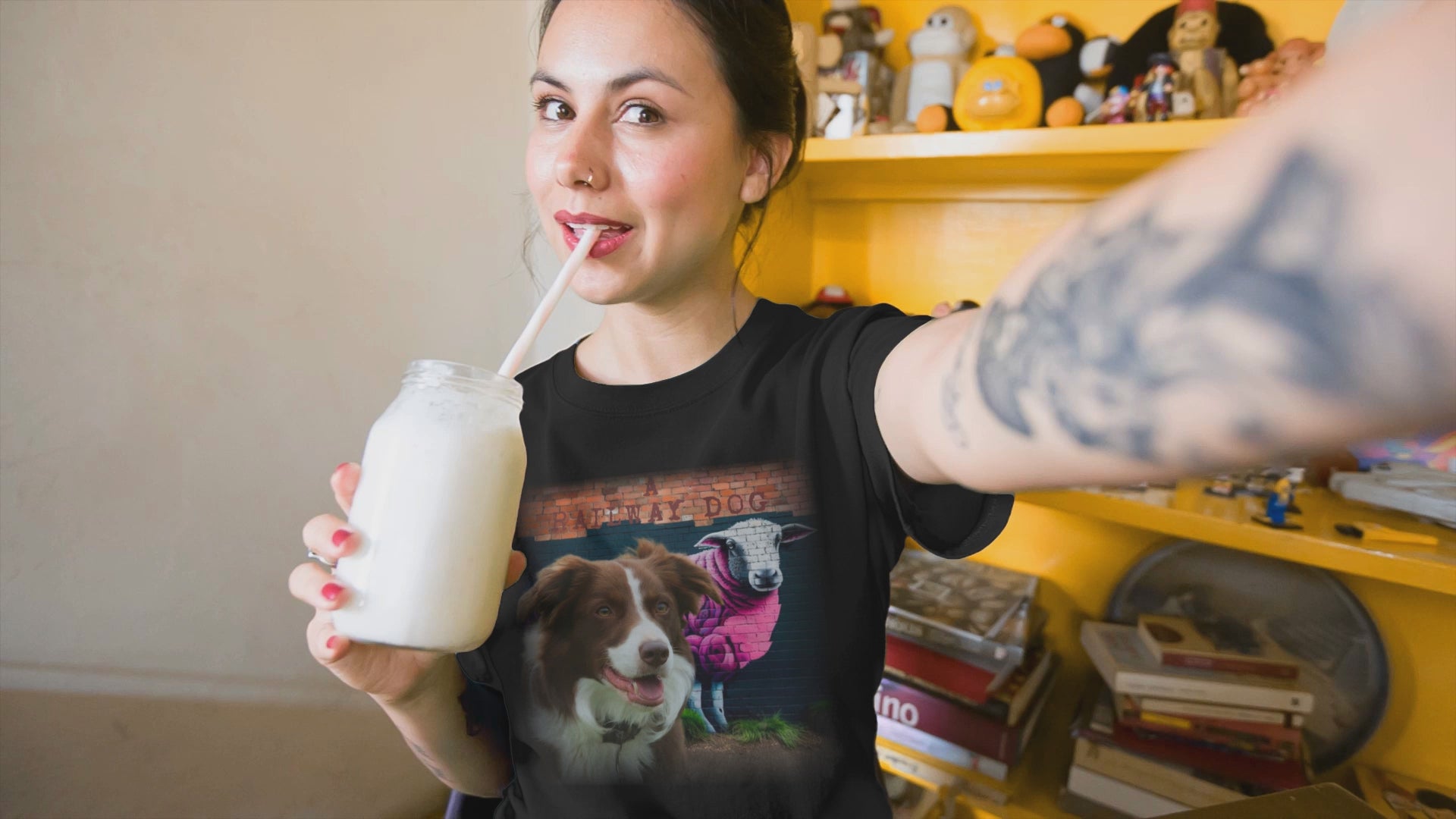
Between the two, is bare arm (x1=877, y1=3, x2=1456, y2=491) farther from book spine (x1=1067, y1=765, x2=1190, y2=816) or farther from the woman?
book spine (x1=1067, y1=765, x2=1190, y2=816)

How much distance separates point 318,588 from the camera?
0.51 metres

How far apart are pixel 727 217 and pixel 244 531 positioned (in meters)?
0.85

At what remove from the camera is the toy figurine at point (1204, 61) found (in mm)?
1045

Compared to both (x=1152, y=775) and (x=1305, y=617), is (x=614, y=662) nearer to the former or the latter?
(x=1152, y=775)

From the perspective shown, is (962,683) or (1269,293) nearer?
(1269,293)

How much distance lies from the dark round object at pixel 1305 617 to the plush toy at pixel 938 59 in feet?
3.05

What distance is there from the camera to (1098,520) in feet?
4.51

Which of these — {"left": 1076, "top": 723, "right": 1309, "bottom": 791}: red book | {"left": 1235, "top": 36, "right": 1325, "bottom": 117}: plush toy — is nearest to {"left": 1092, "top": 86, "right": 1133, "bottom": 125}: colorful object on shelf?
{"left": 1235, "top": 36, "right": 1325, "bottom": 117}: plush toy

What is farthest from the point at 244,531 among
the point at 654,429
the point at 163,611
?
the point at 654,429

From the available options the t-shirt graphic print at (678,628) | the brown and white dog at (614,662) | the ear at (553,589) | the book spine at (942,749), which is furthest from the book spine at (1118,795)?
the ear at (553,589)

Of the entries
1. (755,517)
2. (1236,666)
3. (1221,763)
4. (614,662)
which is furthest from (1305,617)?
(614,662)

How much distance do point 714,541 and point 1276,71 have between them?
42.3 inches

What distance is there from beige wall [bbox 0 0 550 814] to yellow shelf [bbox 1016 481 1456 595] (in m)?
1.19

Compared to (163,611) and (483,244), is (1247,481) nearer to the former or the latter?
(483,244)
